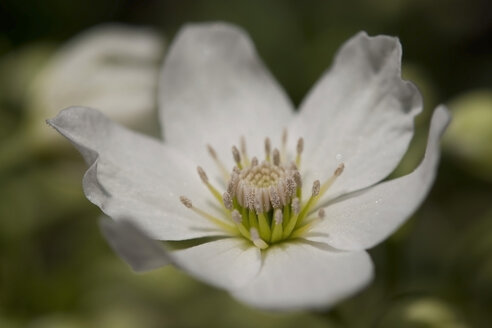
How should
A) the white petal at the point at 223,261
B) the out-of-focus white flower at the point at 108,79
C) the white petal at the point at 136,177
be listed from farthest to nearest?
the out-of-focus white flower at the point at 108,79
the white petal at the point at 136,177
the white petal at the point at 223,261

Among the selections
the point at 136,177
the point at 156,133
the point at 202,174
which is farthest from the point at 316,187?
the point at 156,133

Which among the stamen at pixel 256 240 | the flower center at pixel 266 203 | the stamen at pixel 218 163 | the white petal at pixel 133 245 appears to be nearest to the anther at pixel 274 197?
the flower center at pixel 266 203

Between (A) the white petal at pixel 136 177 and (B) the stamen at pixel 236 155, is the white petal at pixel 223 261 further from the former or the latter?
(B) the stamen at pixel 236 155

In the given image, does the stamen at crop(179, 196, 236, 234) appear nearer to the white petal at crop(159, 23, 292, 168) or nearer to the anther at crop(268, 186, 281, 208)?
the anther at crop(268, 186, 281, 208)

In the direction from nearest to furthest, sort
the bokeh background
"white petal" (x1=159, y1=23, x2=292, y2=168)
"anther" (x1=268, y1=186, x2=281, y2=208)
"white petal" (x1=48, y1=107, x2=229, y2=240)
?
1. "white petal" (x1=48, y1=107, x2=229, y2=240)
2. "anther" (x1=268, y1=186, x2=281, y2=208)
3. "white petal" (x1=159, y1=23, x2=292, y2=168)
4. the bokeh background

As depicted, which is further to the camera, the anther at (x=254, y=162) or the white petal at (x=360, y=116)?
the anther at (x=254, y=162)

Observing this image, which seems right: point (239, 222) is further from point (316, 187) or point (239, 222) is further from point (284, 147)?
point (284, 147)

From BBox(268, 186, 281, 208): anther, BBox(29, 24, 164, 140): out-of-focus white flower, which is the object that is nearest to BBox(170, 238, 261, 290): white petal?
BBox(268, 186, 281, 208): anther

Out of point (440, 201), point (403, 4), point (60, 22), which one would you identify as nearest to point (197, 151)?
point (440, 201)
